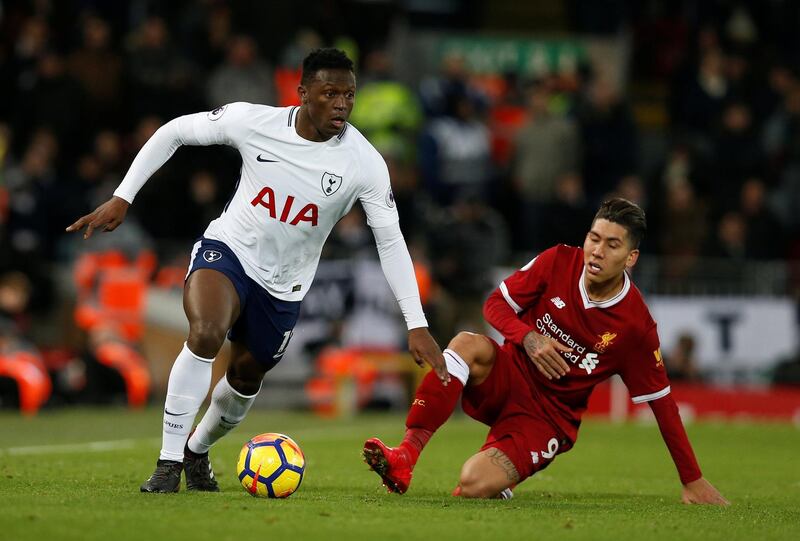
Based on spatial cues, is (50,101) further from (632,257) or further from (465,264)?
(632,257)

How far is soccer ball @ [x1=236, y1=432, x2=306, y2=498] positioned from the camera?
716cm

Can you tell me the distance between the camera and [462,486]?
771 cm

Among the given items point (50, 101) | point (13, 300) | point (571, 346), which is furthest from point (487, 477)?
point (50, 101)

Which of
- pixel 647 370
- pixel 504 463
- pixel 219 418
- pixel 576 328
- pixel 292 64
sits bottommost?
pixel 504 463

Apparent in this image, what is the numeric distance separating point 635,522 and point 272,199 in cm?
247

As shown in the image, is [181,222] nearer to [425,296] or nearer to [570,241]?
[425,296]

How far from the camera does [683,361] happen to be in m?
16.7

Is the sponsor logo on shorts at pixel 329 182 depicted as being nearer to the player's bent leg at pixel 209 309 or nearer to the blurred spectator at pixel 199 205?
the player's bent leg at pixel 209 309

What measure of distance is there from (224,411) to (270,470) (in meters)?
0.65

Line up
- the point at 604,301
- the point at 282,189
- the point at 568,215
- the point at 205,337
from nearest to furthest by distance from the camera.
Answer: the point at 205,337
the point at 282,189
the point at 604,301
the point at 568,215

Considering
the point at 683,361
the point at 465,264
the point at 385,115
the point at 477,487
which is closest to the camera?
the point at 477,487

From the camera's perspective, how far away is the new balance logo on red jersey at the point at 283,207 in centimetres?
741

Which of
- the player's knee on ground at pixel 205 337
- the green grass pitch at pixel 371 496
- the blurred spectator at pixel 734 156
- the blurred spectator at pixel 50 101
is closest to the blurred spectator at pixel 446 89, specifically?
the blurred spectator at pixel 734 156

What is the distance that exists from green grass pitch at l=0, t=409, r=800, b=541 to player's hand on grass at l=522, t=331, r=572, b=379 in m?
0.70
